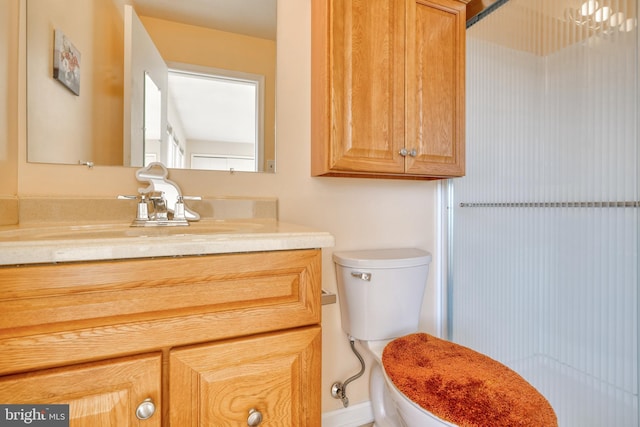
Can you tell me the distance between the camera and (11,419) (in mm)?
493

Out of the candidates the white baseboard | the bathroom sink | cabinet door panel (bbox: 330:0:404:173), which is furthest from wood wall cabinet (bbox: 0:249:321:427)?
the white baseboard

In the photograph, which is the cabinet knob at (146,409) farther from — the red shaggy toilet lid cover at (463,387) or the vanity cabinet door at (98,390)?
the red shaggy toilet lid cover at (463,387)

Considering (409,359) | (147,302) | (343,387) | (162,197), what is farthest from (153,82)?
(343,387)

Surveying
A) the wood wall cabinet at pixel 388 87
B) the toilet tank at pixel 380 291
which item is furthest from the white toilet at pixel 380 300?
the wood wall cabinet at pixel 388 87

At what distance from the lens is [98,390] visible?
1.75 ft

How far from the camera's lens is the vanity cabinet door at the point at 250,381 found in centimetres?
59

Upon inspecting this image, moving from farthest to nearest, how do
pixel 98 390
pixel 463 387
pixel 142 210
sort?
pixel 142 210, pixel 463 387, pixel 98 390

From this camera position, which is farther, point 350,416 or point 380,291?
point 350,416

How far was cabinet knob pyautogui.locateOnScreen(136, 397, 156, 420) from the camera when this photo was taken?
558mm

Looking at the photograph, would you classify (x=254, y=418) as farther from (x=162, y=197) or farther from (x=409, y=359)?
(x=162, y=197)

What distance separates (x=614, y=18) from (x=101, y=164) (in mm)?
1681

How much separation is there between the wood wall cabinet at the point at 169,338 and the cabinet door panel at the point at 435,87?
78 cm

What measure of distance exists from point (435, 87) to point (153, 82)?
43.7 inches

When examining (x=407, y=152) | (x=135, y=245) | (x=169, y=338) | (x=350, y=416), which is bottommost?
(x=350, y=416)
